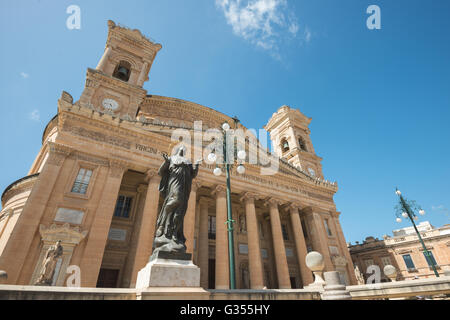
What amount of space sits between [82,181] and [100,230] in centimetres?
300

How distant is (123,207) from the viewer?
15.4m

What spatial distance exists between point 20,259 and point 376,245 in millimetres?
35870

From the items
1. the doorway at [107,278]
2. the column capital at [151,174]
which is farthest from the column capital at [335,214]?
the doorway at [107,278]

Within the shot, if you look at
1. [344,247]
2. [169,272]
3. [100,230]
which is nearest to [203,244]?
[100,230]

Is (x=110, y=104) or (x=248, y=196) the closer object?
(x=110, y=104)

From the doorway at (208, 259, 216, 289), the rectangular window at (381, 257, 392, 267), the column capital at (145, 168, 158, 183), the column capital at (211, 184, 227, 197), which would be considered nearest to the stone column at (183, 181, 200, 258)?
the column capital at (211, 184, 227, 197)

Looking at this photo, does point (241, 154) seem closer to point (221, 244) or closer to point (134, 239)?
point (221, 244)

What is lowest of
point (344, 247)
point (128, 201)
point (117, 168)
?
point (344, 247)

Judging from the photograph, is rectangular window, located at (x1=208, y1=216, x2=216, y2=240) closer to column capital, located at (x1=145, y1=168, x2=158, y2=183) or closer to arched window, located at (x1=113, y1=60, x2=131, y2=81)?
column capital, located at (x1=145, y1=168, x2=158, y2=183)

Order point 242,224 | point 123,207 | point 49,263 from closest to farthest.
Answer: point 49,263 → point 123,207 → point 242,224

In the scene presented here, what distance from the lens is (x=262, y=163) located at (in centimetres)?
1978

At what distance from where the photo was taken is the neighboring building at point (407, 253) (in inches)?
1003
